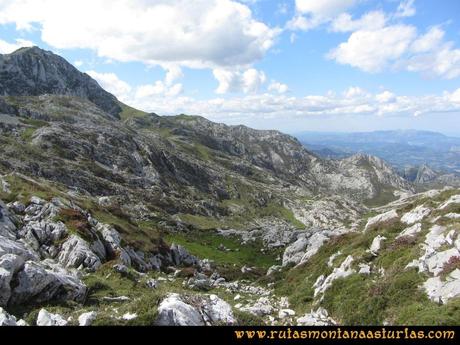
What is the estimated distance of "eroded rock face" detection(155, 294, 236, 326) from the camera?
1762cm

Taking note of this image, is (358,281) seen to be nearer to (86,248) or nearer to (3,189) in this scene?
(86,248)

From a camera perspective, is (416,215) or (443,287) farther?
(416,215)

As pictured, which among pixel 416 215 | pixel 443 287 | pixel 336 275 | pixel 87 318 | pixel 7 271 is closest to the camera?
pixel 87 318

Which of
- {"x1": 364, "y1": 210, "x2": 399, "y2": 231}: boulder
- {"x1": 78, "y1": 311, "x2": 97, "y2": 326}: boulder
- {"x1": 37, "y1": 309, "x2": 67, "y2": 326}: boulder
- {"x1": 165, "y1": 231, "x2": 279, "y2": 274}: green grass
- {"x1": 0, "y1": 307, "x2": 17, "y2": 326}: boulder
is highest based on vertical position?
{"x1": 0, "y1": 307, "x2": 17, "y2": 326}: boulder

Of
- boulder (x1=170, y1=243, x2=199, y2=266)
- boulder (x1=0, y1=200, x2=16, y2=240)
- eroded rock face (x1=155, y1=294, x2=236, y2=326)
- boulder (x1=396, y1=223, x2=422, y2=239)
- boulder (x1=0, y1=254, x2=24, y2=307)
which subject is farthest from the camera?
boulder (x1=170, y1=243, x2=199, y2=266)

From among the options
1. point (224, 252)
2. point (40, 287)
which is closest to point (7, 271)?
point (40, 287)

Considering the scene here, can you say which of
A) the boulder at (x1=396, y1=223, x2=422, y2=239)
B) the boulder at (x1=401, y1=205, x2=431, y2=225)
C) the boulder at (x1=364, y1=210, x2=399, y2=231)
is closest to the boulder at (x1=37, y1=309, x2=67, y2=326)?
the boulder at (x1=396, y1=223, x2=422, y2=239)

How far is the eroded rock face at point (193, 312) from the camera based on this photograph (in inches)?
694

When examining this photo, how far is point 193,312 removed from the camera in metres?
18.6

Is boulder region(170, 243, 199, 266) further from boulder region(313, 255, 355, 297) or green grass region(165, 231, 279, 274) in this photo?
Answer: boulder region(313, 255, 355, 297)

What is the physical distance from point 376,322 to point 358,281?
5.24 m

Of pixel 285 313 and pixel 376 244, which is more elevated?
pixel 376 244

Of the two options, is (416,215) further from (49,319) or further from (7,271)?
(7,271)

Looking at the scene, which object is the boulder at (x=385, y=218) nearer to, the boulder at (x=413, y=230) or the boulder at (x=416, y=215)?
the boulder at (x=416, y=215)
